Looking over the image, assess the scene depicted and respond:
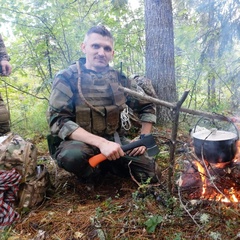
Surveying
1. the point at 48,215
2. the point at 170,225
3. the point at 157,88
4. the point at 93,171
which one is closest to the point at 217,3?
the point at 157,88

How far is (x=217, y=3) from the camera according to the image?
4.61 m

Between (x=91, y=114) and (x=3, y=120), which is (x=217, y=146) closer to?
(x=91, y=114)

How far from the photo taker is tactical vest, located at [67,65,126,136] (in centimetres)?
288

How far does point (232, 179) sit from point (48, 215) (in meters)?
1.85

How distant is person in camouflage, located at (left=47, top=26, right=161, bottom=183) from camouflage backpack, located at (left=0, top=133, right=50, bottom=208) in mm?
326

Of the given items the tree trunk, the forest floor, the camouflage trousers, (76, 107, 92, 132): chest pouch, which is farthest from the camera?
the tree trunk

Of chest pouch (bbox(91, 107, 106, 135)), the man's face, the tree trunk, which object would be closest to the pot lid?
chest pouch (bbox(91, 107, 106, 135))

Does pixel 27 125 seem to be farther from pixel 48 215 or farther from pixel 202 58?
pixel 202 58

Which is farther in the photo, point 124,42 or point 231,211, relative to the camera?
point 124,42

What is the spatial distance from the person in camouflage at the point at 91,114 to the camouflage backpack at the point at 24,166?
0.33 metres

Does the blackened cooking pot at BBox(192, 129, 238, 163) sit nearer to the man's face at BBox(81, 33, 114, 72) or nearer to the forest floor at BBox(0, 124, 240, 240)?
the forest floor at BBox(0, 124, 240, 240)

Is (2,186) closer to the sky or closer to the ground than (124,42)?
closer to the ground

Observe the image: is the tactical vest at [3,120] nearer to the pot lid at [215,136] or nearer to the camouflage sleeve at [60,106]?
the camouflage sleeve at [60,106]

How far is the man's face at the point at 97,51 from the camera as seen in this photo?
9.75 feet
